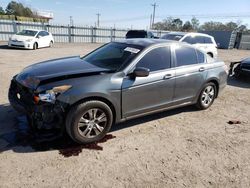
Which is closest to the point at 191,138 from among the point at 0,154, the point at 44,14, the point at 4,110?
the point at 0,154

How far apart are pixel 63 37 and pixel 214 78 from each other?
21.1m

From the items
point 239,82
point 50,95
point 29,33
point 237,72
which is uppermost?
point 29,33

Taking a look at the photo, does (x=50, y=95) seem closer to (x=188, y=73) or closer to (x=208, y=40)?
(x=188, y=73)

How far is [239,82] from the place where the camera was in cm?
892

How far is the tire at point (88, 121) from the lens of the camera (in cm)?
341

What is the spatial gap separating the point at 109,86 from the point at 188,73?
189 cm

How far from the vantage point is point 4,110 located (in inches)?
186

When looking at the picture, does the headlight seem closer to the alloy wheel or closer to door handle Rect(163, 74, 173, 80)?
the alloy wheel

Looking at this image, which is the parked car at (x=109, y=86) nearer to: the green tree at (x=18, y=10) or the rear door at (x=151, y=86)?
the rear door at (x=151, y=86)

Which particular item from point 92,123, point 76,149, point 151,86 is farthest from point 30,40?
point 76,149

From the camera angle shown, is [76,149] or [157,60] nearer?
[76,149]

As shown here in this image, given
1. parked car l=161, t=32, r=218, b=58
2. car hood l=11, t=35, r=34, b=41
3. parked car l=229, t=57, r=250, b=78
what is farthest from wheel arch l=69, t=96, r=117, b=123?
car hood l=11, t=35, r=34, b=41

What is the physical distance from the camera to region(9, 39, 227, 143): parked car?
11.1 ft

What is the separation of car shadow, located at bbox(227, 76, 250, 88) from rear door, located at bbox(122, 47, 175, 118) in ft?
16.5
